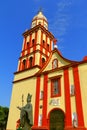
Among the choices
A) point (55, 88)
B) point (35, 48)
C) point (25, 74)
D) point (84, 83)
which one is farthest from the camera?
point (35, 48)

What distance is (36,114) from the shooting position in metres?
20.3

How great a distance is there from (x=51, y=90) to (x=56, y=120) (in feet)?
11.9

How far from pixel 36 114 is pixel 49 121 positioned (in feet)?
6.30

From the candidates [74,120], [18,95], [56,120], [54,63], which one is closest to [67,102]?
[74,120]

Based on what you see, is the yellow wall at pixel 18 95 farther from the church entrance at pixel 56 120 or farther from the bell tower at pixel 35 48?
the church entrance at pixel 56 120

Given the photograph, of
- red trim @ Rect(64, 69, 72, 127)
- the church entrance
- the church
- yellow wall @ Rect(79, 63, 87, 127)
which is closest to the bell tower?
the church

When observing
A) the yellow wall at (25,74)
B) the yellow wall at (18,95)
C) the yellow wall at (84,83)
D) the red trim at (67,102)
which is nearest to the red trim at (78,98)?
the yellow wall at (84,83)

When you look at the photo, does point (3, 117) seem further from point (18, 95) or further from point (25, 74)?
point (25, 74)

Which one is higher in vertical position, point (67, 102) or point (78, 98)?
point (78, 98)

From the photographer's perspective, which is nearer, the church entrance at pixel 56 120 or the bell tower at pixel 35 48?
the church entrance at pixel 56 120

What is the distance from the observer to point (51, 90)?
814 inches

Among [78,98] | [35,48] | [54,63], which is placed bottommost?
[78,98]

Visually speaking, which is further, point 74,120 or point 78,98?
point 78,98

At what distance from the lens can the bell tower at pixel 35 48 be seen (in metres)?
25.9
